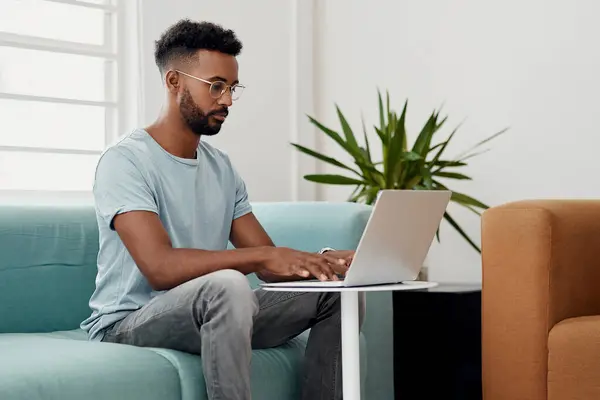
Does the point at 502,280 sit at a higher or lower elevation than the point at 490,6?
lower

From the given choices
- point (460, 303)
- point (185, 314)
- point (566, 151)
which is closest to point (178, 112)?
point (185, 314)

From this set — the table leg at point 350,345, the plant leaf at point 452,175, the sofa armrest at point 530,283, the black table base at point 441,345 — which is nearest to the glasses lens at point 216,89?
the table leg at point 350,345

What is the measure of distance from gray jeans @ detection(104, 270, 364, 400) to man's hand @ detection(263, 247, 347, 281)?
8 cm

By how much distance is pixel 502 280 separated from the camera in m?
2.68

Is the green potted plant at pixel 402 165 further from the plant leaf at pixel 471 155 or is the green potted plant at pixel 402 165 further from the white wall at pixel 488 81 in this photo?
the white wall at pixel 488 81

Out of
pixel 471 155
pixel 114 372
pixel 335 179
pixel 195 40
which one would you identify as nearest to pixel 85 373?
pixel 114 372

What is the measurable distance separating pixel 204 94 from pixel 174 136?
0.14 meters

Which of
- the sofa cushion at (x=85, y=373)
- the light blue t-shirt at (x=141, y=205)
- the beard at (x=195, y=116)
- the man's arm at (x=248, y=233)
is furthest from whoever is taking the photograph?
the man's arm at (x=248, y=233)

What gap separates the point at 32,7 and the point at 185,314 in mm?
1906

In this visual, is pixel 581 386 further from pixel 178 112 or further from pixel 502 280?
pixel 178 112

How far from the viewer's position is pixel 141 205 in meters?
2.30

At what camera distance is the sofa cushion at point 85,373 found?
1.93 meters

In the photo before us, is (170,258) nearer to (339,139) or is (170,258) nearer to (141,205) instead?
(141,205)

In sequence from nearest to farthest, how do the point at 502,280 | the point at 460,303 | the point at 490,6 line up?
the point at 502,280 → the point at 460,303 → the point at 490,6
